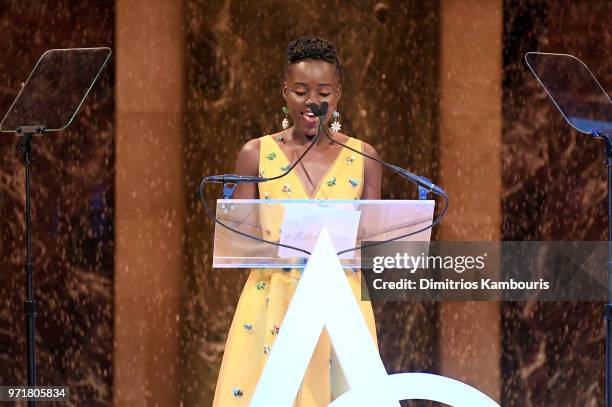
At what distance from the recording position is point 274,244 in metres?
3.25

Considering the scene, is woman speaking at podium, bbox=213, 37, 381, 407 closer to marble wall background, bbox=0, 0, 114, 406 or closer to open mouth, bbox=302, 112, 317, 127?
open mouth, bbox=302, 112, 317, 127

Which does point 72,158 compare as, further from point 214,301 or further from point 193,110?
point 214,301

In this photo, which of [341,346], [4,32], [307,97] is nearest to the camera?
[341,346]

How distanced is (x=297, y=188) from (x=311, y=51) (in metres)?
0.49

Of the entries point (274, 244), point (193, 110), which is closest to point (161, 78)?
point (193, 110)

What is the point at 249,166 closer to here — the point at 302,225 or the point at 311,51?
the point at 311,51

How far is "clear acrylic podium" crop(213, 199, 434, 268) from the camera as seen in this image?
322 cm

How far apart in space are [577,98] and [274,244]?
129 cm

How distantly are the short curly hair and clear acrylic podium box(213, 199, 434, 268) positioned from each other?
0.71m

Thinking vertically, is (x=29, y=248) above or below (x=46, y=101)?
below

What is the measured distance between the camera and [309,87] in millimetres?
3709

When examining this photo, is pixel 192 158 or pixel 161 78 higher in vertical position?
pixel 161 78

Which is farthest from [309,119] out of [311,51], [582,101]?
[582,101]

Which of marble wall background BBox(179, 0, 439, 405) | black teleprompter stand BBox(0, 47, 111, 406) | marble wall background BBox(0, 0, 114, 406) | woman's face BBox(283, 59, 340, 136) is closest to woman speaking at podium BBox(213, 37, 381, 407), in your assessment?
woman's face BBox(283, 59, 340, 136)
